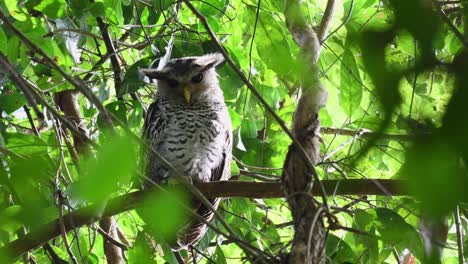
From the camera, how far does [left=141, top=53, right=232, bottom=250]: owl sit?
108 inches

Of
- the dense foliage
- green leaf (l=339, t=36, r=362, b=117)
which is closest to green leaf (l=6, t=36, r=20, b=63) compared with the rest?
the dense foliage

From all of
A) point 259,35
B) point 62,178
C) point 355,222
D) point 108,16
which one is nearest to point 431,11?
point 259,35

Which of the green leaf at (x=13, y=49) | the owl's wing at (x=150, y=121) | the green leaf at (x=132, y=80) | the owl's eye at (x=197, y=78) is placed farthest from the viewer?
the owl's eye at (x=197, y=78)

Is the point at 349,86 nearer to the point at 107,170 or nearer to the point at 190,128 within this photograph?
the point at 107,170

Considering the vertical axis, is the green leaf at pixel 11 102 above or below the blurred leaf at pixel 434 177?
above

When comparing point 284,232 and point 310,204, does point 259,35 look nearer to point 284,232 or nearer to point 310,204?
point 310,204

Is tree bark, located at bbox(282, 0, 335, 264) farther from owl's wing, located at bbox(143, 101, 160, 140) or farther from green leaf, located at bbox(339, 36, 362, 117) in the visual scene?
owl's wing, located at bbox(143, 101, 160, 140)

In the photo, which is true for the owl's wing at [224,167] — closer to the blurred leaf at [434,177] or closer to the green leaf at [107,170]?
the green leaf at [107,170]

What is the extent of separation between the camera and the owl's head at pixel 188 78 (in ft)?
10.2

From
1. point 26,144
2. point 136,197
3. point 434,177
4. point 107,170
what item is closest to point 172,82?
point 26,144

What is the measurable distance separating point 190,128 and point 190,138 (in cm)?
6

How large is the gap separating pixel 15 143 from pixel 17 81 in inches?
38.7

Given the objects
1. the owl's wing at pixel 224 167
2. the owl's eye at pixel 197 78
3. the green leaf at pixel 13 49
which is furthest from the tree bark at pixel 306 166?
the owl's eye at pixel 197 78

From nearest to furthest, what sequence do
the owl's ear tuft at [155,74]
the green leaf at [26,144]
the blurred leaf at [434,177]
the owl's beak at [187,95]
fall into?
the blurred leaf at [434,177] < the green leaf at [26,144] < the owl's ear tuft at [155,74] < the owl's beak at [187,95]
